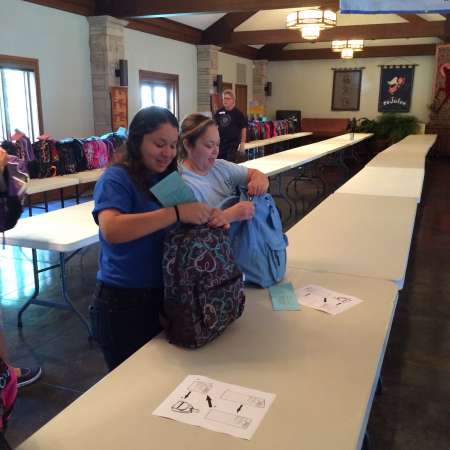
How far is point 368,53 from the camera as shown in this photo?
1291 centimetres

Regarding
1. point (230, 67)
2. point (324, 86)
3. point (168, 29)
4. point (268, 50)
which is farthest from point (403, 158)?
point (268, 50)

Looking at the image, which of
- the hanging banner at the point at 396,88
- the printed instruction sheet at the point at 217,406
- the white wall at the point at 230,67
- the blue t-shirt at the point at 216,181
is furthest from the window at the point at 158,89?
the printed instruction sheet at the point at 217,406

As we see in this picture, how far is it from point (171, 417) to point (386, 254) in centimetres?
136

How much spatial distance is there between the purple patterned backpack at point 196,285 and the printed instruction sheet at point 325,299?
0.37 m

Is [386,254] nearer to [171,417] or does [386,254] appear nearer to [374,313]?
[374,313]

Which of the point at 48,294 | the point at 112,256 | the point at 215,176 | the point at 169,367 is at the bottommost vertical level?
the point at 48,294

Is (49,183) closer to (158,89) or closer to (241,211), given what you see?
(241,211)

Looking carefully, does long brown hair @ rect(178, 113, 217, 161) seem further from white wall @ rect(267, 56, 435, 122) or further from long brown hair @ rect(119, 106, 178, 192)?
white wall @ rect(267, 56, 435, 122)

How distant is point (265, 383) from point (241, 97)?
41.2 feet

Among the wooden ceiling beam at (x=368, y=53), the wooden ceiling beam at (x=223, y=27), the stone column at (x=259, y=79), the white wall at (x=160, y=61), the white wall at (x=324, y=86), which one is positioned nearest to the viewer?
the white wall at (x=160, y=61)

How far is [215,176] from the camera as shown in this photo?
1685mm

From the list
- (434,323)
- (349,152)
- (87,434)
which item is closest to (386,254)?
(434,323)

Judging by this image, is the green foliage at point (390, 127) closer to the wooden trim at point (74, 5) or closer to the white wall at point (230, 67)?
the white wall at point (230, 67)

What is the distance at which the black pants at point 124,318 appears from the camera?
1313mm
